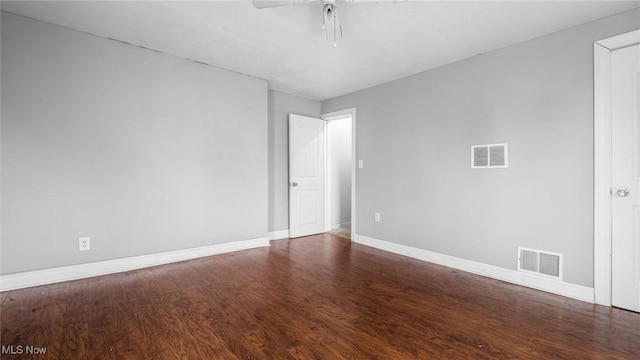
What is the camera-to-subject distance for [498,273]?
3.07 meters

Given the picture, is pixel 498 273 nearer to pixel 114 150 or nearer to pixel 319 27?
pixel 319 27

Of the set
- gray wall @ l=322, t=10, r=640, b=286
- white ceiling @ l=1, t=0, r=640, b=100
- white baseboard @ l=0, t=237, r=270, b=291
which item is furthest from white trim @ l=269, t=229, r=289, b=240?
white ceiling @ l=1, t=0, r=640, b=100

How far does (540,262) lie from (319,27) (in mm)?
3227

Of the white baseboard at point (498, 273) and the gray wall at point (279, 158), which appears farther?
the gray wall at point (279, 158)

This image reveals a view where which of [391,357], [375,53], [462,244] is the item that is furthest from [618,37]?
[391,357]

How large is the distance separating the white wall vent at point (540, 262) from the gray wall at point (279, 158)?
3402mm

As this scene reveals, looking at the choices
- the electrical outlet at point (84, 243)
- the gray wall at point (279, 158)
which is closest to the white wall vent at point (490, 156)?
the gray wall at point (279, 158)

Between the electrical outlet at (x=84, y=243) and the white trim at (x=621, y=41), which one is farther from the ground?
the white trim at (x=621, y=41)

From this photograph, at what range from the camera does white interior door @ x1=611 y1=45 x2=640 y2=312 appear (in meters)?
2.34

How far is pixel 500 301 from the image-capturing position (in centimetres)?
253

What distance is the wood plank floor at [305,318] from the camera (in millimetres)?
1797

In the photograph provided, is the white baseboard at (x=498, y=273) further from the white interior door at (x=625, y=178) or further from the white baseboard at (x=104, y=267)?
the white baseboard at (x=104, y=267)

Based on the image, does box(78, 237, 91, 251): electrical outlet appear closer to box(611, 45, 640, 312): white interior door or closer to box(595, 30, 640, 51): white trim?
box(611, 45, 640, 312): white interior door

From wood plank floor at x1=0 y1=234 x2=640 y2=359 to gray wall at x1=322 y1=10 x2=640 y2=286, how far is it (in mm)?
590
